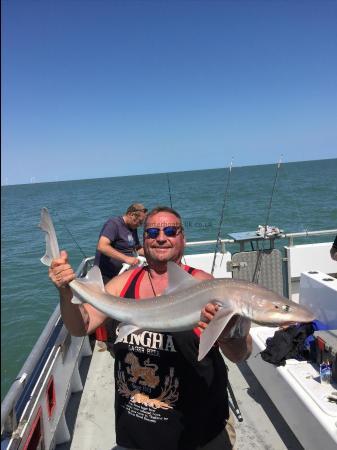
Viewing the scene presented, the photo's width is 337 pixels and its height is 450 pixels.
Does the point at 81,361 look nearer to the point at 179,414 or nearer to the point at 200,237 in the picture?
the point at 179,414

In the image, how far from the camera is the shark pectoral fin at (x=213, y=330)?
6.72 feet

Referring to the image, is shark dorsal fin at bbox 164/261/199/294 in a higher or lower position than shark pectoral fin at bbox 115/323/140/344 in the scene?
higher

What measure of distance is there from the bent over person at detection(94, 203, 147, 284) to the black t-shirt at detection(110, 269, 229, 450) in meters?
3.45

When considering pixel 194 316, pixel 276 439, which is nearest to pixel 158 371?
pixel 194 316

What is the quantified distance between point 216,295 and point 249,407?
303 centimetres

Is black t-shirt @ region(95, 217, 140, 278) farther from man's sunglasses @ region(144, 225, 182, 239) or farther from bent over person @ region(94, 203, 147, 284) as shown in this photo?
man's sunglasses @ region(144, 225, 182, 239)

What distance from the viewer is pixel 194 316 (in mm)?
2293

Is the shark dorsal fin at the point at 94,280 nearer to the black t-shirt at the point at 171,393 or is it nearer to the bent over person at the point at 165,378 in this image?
the bent over person at the point at 165,378

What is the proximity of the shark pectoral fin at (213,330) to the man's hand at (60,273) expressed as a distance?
926mm

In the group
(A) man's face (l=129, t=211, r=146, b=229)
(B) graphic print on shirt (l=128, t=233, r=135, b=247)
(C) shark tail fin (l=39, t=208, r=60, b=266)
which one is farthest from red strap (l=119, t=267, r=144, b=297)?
(B) graphic print on shirt (l=128, t=233, r=135, b=247)

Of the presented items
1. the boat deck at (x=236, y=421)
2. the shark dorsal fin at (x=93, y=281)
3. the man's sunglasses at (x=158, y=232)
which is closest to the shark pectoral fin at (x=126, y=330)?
the shark dorsal fin at (x=93, y=281)

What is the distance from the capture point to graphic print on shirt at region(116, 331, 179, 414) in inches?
96.9

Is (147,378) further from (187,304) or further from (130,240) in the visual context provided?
(130,240)

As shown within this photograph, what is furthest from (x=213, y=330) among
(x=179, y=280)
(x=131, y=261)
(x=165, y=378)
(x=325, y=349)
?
(x=131, y=261)
